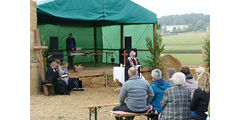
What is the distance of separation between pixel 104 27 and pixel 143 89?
9388 millimetres

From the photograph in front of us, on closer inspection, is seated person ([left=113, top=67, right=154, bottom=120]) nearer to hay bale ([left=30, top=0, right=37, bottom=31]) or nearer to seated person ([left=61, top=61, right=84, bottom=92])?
seated person ([left=61, top=61, right=84, bottom=92])

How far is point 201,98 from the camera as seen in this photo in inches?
137

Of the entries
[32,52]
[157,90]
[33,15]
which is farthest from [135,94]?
[33,15]

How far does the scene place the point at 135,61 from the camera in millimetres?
7266

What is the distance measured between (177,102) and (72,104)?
344 cm

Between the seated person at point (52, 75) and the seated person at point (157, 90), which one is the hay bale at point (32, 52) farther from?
the seated person at point (157, 90)

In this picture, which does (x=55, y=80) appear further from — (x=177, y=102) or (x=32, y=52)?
(x=177, y=102)

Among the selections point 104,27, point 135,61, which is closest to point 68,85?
point 135,61

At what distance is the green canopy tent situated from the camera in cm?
823

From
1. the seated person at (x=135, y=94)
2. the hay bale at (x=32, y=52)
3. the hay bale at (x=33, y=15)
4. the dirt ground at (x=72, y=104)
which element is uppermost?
the hay bale at (x=33, y=15)

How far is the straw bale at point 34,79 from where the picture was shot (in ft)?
23.9

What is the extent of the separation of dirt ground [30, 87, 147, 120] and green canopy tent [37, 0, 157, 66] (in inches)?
80.3

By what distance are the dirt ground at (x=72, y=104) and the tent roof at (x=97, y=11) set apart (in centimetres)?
214

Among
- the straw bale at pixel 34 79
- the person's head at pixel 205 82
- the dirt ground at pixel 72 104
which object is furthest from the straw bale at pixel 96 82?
the person's head at pixel 205 82
